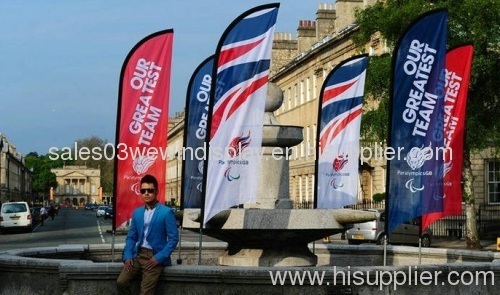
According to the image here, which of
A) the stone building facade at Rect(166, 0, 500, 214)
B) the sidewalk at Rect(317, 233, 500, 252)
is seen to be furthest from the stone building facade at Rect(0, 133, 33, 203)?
the sidewalk at Rect(317, 233, 500, 252)

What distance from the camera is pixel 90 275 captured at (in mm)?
10586

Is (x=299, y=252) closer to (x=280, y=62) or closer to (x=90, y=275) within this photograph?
(x=90, y=275)

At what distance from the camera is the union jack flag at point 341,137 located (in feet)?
56.9

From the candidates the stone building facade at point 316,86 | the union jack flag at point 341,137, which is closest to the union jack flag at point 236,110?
the union jack flag at point 341,137

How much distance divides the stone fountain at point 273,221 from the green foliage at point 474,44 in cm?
1895

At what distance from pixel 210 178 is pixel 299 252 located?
2.26 meters

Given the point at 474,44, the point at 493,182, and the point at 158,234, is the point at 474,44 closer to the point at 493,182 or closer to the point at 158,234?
the point at 493,182

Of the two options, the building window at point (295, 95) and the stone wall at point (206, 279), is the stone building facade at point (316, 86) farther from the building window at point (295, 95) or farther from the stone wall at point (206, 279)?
the stone wall at point (206, 279)

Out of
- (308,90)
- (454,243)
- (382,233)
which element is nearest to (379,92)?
(382,233)

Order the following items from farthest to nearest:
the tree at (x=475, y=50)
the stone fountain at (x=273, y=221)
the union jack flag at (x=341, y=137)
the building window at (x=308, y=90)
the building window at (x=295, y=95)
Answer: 1. the building window at (x=295, y=95)
2. the building window at (x=308, y=90)
3. the tree at (x=475, y=50)
4. the union jack flag at (x=341, y=137)
5. the stone fountain at (x=273, y=221)

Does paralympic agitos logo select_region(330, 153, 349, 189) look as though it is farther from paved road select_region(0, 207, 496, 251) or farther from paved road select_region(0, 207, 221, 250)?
paved road select_region(0, 207, 221, 250)

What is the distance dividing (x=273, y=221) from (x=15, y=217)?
41539mm

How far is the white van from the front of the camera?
51312 millimetres

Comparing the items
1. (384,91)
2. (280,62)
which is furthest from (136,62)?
(280,62)
